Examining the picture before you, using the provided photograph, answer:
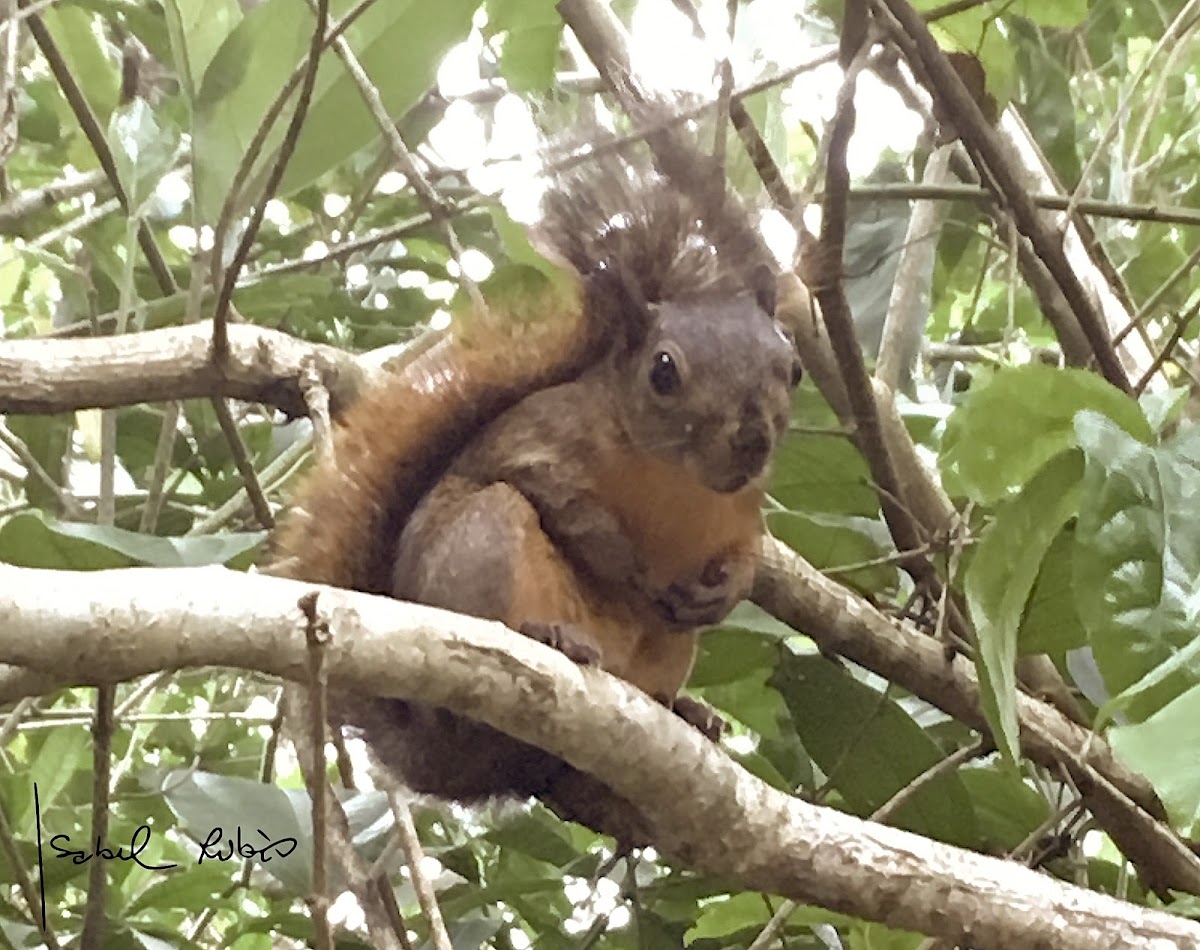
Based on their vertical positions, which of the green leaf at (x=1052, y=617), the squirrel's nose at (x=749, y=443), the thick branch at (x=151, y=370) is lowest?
the green leaf at (x=1052, y=617)

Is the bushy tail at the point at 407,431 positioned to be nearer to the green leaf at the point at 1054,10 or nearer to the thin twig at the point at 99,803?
the thin twig at the point at 99,803

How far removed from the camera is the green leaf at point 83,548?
924 mm

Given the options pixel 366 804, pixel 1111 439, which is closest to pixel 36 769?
pixel 366 804

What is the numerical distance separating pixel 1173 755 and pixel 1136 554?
8.1 inches

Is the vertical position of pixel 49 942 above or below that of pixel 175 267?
below

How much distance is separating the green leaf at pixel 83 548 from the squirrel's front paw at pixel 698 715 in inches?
14.8

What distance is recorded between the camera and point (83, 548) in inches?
37.2

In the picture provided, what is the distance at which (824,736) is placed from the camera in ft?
4.17

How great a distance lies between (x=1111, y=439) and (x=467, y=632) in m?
0.36

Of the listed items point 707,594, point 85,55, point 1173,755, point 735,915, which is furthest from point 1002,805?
point 85,55

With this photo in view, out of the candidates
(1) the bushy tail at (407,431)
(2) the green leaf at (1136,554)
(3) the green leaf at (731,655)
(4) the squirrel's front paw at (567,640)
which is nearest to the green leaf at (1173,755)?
(2) the green leaf at (1136,554)

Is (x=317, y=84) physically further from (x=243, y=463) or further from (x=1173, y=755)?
(x=1173, y=755)

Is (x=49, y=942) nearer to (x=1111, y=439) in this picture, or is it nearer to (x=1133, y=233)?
(x=1111, y=439)

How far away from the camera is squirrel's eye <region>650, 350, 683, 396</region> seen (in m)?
1.10
